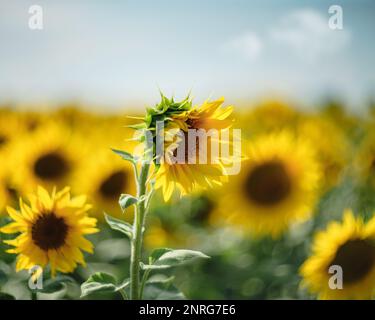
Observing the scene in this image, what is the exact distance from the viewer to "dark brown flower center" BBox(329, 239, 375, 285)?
1154 millimetres

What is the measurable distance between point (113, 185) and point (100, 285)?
2.07 feet

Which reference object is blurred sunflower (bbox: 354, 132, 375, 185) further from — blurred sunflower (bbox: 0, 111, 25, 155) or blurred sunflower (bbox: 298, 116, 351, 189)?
blurred sunflower (bbox: 0, 111, 25, 155)

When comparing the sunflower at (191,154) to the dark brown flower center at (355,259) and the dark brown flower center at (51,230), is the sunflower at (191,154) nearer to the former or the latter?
the dark brown flower center at (51,230)

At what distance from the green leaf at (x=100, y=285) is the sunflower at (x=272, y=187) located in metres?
0.62

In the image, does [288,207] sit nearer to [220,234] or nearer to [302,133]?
[220,234]

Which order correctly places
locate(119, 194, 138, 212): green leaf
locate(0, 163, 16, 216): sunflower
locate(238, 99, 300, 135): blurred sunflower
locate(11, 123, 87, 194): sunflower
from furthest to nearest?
locate(238, 99, 300, 135): blurred sunflower < locate(11, 123, 87, 194): sunflower < locate(0, 163, 16, 216): sunflower < locate(119, 194, 138, 212): green leaf

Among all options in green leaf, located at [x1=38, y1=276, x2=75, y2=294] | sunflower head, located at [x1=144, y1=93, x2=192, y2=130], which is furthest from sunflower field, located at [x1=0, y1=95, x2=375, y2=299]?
sunflower head, located at [x1=144, y1=93, x2=192, y2=130]

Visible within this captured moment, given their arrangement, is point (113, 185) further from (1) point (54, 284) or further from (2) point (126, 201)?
(2) point (126, 201)

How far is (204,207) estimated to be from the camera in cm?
163

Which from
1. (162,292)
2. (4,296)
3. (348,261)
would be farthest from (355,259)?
(4,296)

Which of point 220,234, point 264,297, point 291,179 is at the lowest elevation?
point 264,297

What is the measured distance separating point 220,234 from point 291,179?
0.70 ft

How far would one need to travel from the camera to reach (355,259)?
3.82ft
